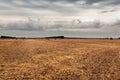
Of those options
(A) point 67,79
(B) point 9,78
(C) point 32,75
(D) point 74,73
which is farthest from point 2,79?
(D) point 74,73

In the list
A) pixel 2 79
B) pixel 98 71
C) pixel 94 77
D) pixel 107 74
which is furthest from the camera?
pixel 98 71

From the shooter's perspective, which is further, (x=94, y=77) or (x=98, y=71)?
(x=98, y=71)

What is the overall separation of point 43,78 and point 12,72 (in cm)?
396

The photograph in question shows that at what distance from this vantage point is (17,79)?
63.4ft

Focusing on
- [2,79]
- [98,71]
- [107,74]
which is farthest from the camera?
[98,71]

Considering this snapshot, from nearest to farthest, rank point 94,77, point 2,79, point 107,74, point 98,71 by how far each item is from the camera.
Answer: point 2,79 → point 94,77 → point 107,74 → point 98,71

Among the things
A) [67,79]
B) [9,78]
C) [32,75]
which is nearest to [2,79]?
[9,78]

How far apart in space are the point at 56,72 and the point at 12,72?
3.90 metres

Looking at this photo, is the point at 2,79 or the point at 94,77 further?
the point at 94,77

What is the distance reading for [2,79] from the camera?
19016mm

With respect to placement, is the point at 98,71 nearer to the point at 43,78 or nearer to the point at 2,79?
the point at 43,78

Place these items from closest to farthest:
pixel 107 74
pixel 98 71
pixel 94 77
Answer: pixel 94 77 < pixel 107 74 < pixel 98 71

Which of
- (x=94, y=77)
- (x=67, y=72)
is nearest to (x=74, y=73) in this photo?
(x=67, y=72)

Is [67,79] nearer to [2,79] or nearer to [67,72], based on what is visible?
[67,72]
